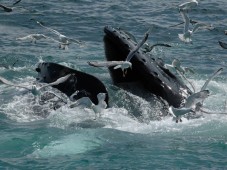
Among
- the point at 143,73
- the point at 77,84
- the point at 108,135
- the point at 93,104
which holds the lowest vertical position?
the point at 108,135

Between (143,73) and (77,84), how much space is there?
139 cm

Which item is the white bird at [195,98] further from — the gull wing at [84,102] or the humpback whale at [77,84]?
the gull wing at [84,102]

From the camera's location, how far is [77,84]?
13.0 metres

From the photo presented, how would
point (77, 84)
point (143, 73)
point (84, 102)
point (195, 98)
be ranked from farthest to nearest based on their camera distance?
point (143, 73), point (77, 84), point (195, 98), point (84, 102)

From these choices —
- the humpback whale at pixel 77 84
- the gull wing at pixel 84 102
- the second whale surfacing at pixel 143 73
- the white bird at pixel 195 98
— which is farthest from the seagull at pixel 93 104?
the white bird at pixel 195 98

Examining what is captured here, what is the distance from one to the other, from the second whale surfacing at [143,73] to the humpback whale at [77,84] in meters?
0.96

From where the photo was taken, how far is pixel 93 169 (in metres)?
11.1

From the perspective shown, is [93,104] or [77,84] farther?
[77,84]

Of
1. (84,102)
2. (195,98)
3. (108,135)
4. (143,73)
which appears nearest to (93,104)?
(84,102)

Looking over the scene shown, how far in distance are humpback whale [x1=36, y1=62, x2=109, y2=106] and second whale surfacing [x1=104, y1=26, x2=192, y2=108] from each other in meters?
0.96

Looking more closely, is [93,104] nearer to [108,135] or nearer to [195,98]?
[108,135]

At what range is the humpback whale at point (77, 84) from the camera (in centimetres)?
1284

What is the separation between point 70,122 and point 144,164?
95.8 inches

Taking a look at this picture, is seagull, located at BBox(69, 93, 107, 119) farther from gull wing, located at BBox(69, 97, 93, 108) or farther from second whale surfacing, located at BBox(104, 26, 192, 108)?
second whale surfacing, located at BBox(104, 26, 192, 108)
